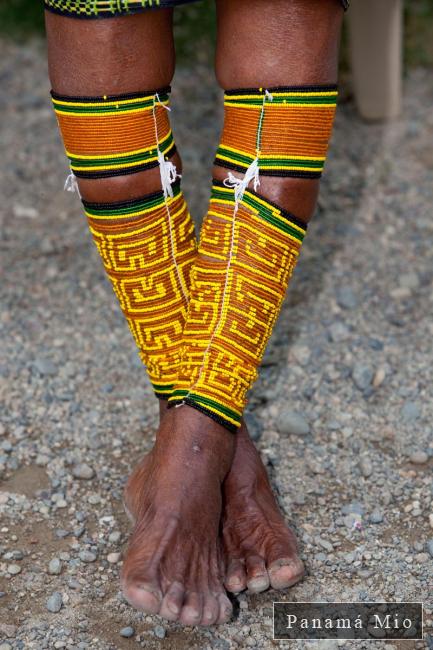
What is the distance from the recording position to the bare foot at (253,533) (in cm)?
144

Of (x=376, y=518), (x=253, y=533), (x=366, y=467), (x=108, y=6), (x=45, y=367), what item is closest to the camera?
(x=108, y=6)

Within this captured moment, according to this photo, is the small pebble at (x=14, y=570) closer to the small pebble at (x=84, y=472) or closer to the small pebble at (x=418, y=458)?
the small pebble at (x=84, y=472)

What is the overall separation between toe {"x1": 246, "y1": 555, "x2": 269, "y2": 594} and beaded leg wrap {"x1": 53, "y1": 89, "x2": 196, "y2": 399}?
0.30m

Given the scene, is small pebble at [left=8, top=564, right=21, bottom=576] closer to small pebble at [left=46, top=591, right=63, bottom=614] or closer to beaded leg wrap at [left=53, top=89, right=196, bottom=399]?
small pebble at [left=46, top=591, right=63, bottom=614]

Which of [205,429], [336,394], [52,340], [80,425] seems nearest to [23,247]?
[52,340]

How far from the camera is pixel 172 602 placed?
1317 millimetres

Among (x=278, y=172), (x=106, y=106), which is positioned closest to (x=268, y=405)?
(x=278, y=172)

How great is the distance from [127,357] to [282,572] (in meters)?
0.77

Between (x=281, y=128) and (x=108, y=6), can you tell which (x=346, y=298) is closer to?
(x=281, y=128)

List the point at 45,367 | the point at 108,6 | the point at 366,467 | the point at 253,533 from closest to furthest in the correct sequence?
the point at 108,6, the point at 253,533, the point at 366,467, the point at 45,367

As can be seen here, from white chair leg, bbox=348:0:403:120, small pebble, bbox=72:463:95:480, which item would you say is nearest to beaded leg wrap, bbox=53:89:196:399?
small pebble, bbox=72:463:95:480

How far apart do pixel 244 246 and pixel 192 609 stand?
0.53 meters

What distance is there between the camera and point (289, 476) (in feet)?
5.67

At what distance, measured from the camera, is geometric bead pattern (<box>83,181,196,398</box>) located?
55.6 inches
